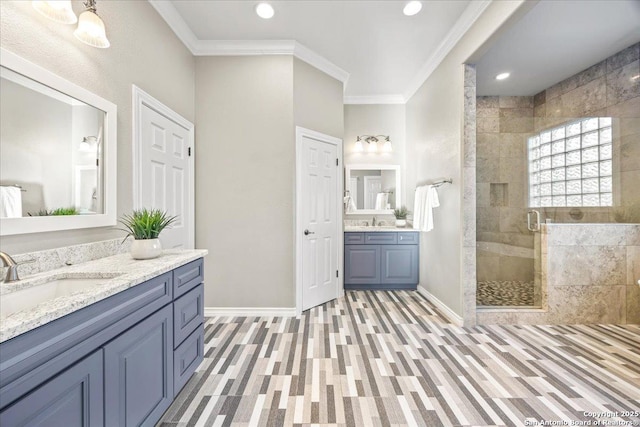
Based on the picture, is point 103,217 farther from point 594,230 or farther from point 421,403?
point 594,230

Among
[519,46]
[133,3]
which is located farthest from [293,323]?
[519,46]

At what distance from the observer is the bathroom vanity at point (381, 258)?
12.3 ft

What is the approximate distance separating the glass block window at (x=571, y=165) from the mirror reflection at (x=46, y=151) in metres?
4.11

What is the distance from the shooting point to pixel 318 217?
321 cm

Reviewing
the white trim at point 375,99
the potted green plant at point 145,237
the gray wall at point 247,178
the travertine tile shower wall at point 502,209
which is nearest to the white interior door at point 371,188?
the white trim at point 375,99

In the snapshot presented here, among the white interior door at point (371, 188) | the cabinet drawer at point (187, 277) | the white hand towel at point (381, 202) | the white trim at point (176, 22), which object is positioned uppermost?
the white trim at point (176, 22)

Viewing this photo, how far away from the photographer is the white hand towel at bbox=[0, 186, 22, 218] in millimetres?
1169

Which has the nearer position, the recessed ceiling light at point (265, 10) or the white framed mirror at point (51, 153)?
the white framed mirror at point (51, 153)

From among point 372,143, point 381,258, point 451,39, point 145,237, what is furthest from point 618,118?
point 145,237

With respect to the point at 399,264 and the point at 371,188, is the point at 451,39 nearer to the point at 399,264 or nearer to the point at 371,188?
the point at 371,188

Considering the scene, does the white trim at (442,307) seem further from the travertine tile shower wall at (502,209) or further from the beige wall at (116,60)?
the beige wall at (116,60)

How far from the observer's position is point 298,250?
2.94m

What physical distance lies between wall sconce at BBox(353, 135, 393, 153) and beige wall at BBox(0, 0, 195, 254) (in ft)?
8.01

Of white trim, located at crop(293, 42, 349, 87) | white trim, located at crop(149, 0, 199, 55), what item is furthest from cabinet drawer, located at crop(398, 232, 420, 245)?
white trim, located at crop(149, 0, 199, 55)
